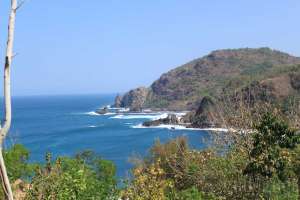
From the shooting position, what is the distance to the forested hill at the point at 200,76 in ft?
423

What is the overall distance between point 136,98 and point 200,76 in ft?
64.1

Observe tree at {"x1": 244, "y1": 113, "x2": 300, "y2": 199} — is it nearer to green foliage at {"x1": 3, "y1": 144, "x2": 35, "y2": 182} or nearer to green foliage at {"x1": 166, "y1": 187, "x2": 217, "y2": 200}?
green foliage at {"x1": 166, "y1": 187, "x2": 217, "y2": 200}

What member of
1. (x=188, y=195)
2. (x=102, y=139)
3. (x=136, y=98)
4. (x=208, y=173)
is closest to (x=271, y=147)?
(x=208, y=173)

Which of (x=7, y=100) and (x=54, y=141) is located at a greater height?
(x=7, y=100)

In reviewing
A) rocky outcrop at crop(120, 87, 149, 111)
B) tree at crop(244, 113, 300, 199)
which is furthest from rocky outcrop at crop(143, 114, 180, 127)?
tree at crop(244, 113, 300, 199)

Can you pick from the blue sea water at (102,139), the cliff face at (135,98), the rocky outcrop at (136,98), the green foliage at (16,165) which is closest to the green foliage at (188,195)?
the green foliage at (16,165)

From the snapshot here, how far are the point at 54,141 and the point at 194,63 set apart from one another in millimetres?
95583

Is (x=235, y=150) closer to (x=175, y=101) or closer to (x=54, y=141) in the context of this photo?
(x=54, y=141)

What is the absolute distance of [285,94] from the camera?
2955 inches

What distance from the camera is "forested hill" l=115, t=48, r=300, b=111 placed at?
129 meters

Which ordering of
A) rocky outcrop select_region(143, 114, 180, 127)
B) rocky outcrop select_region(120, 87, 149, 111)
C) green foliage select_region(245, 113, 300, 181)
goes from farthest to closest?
rocky outcrop select_region(120, 87, 149, 111), rocky outcrop select_region(143, 114, 180, 127), green foliage select_region(245, 113, 300, 181)

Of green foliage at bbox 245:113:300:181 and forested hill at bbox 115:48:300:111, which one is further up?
forested hill at bbox 115:48:300:111

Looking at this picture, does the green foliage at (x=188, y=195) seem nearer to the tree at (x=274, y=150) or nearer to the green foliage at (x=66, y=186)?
the green foliage at (x=66, y=186)

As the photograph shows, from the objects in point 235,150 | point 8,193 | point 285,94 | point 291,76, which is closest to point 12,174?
point 235,150
